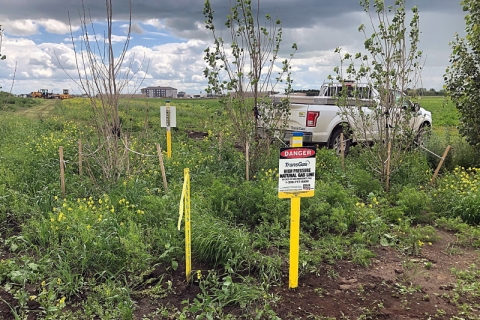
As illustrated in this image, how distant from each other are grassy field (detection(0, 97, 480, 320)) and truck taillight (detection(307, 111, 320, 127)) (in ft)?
8.94

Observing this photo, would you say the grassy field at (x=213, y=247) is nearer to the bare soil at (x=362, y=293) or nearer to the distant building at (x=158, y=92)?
the bare soil at (x=362, y=293)

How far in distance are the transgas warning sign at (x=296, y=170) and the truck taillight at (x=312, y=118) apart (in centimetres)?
589

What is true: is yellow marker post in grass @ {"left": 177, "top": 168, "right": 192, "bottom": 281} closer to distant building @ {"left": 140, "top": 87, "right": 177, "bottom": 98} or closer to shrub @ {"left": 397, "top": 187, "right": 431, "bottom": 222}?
shrub @ {"left": 397, "top": 187, "right": 431, "bottom": 222}

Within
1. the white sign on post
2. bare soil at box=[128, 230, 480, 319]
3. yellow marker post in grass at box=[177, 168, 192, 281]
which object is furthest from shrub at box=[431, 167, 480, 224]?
the white sign on post

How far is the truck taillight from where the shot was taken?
9258 mm

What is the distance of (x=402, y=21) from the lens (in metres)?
6.54

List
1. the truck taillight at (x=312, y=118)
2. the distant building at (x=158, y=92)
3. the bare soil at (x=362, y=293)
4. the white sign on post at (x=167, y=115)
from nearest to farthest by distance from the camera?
the bare soil at (x=362, y=293), the distant building at (x=158, y=92), the white sign on post at (x=167, y=115), the truck taillight at (x=312, y=118)

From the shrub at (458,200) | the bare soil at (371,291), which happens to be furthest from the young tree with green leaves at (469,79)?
the bare soil at (371,291)

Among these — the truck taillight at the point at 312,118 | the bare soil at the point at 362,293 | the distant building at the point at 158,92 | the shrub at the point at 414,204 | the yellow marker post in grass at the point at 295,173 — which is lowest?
the bare soil at the point at 362,293

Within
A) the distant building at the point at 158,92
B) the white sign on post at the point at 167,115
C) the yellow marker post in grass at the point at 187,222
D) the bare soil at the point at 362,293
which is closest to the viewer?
the bare soil at the point at 362,293

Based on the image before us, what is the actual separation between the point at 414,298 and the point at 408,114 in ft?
13.2

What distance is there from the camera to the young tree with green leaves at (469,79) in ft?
25.5

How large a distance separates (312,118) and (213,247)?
5845 mm

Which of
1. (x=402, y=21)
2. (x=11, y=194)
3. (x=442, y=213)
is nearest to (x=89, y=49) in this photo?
A: (x=11, y=194)
